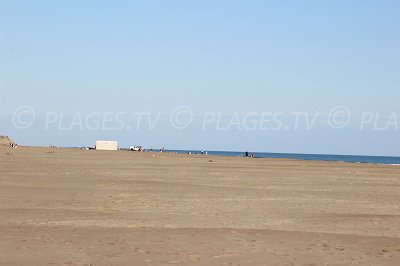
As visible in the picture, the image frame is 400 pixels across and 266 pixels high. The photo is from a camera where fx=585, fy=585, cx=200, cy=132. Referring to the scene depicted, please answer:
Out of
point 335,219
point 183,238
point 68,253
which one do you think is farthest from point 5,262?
point 335,219

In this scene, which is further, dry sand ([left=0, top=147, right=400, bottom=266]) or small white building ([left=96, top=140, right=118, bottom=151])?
small white building ([left=96, top=140, right=118, bottom=151])

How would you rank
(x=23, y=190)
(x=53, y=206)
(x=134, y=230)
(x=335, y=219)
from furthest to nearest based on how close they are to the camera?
(x=23, y=190) < (x=53, y=206) < (x=335, y=219) < (x=134, y=230)

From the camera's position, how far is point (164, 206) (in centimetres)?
1694

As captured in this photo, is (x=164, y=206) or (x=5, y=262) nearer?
(x=5, y=262)

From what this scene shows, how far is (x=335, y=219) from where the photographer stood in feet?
49.6

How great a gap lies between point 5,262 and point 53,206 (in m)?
7.08

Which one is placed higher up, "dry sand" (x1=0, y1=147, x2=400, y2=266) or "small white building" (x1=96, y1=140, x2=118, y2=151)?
"small white building" (x1=96, y1=140, x2=118, y2=151)

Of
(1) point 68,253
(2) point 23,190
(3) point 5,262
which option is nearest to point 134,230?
(1) point 68,253

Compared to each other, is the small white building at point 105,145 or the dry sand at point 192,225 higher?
the small white building at point 105,145

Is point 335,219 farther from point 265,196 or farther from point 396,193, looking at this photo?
point 396,193

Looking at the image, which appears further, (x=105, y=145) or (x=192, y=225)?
(x=105, y=145)

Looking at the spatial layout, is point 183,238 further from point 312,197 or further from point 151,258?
point 312,197

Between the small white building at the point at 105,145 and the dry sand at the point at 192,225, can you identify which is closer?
the dry sand at the point at 192,225

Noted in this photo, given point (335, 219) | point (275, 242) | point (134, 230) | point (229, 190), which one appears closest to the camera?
point (275, 242)
